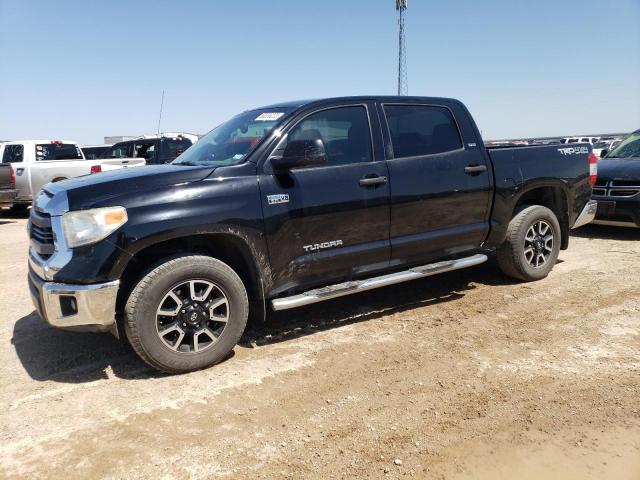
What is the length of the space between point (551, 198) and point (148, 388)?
467 centimetres

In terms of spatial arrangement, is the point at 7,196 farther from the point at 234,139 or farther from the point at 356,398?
the point at 356,398

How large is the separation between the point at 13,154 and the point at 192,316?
1211 cm

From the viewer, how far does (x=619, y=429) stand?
2.80m

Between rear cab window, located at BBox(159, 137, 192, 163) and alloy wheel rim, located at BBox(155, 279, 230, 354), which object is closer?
alloy wheel rim, located at BBox(155, 279, 230, 354)

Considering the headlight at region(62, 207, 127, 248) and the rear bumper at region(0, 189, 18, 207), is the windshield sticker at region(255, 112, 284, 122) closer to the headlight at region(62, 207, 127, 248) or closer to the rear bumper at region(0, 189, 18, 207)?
the headlight at region(62, 207, 127, 248)

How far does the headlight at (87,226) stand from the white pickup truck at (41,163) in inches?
341

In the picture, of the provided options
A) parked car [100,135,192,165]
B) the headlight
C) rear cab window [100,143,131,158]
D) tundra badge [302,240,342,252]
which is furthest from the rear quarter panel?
rear cab window [100,143,131,158]

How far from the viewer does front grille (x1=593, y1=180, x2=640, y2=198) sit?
7598 mm

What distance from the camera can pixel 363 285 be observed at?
4172 millimetres

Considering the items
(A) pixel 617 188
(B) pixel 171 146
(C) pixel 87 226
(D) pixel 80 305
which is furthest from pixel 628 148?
Result: (B) pixel 171 146

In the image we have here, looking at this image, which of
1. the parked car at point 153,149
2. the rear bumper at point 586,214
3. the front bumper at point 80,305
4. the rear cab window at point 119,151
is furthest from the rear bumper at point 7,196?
the rear bumper at point 586,214

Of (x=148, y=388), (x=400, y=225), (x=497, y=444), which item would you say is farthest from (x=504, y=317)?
(x=148, y=388)

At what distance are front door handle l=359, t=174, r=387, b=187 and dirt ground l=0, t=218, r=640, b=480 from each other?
1.24m

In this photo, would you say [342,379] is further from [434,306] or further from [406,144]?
[406,144]
